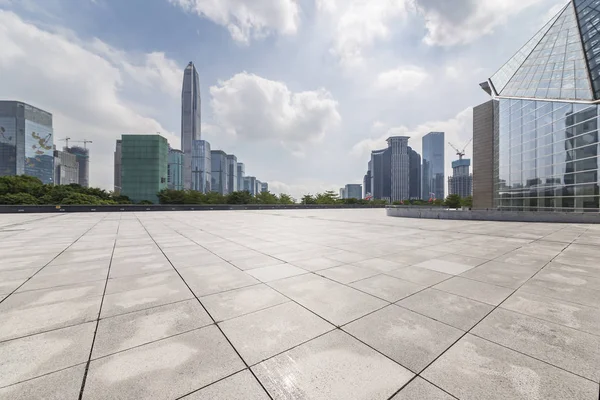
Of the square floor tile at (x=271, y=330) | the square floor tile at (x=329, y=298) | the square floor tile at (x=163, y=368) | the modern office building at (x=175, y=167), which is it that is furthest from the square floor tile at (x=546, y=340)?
the modern office building at (x=175, y=167)

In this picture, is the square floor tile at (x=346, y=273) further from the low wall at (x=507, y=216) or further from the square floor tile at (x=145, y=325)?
the low wall at (x=507, y=216)

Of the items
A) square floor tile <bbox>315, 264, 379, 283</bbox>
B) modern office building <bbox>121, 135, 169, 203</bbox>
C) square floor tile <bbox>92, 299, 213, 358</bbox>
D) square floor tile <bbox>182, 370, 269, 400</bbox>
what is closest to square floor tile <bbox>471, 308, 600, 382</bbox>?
square floor tile <bbox>315, 264, 379, 283</bbox>

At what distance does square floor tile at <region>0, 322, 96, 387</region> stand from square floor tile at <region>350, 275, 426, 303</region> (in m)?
4.14

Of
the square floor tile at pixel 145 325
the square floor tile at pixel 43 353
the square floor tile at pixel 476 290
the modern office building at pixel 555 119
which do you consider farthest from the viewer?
the modern office building at pixel 555 119

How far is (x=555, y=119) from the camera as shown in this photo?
28.8 m

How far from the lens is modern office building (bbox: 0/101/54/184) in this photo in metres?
132

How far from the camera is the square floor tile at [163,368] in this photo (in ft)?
6.97

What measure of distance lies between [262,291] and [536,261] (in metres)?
7.74

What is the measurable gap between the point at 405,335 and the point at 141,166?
421 feet

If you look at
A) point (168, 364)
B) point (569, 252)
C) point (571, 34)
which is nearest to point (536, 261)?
point (569, 252)

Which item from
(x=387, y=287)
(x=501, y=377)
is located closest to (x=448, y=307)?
(x=387, y=287)

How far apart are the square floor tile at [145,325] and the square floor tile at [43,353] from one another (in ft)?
0.47

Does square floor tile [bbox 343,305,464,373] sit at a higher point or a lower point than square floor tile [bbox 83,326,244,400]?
lower

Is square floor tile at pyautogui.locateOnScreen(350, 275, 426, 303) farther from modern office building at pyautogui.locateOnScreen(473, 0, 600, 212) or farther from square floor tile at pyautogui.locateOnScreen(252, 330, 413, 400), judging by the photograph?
modern office building at pyautogui.locateOnScreen(473, 0, 600, 212)
